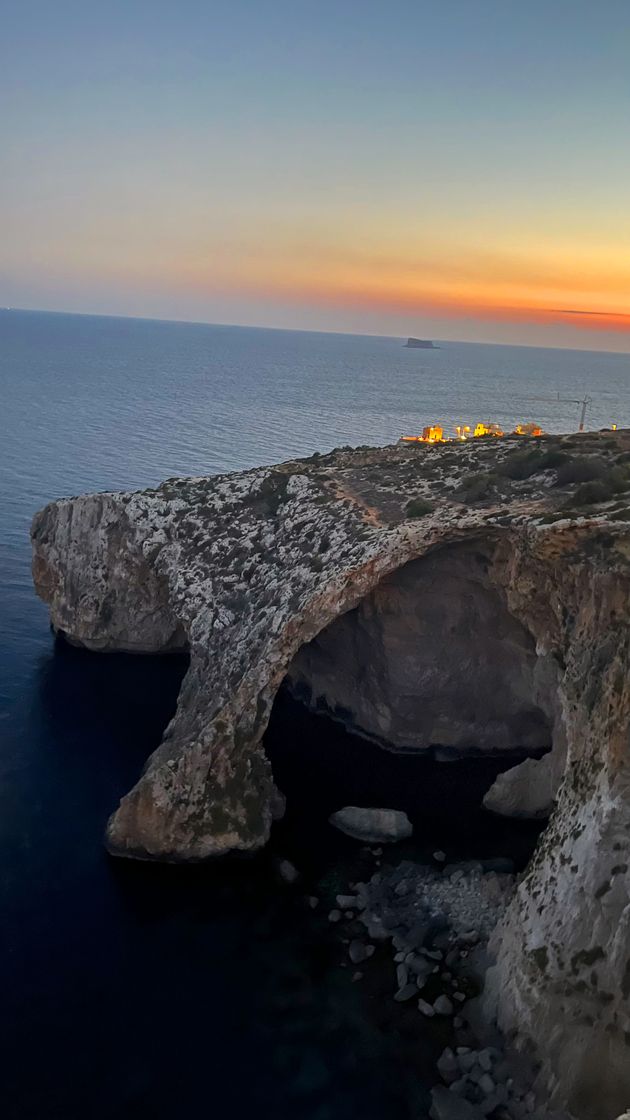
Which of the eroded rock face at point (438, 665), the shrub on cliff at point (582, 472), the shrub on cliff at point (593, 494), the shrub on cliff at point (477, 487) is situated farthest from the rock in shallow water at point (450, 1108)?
the shrub on cliff at point (582, 472)

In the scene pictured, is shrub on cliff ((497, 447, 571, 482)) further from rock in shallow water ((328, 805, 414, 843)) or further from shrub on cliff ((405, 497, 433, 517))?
rock in shallow water ((328, 805, 414, 843))

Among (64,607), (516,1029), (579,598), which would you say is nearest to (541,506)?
(579,598)

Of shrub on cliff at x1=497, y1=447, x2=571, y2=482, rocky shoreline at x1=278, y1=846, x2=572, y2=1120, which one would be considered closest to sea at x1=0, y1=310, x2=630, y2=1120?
rocky shoreline at x1=278, y1=846, x2=572, y2=1120

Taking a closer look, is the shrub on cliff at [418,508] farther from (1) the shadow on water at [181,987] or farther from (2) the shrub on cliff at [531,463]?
(1) the shadow on water at [181,987]

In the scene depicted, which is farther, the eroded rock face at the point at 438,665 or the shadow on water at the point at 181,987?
the eroded rock face at the point at 438,665

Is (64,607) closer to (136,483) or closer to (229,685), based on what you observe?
(229,685)

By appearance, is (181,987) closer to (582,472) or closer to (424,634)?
(424,634)
